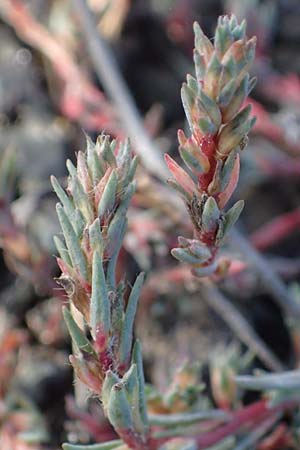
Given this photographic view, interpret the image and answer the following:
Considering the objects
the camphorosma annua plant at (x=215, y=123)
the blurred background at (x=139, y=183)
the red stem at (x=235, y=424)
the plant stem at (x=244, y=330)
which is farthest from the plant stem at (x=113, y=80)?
the camphorosma annua plant at (x=215, y=123)

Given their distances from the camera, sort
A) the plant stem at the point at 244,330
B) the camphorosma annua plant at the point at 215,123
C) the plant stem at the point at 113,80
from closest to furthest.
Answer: the camphorosma annua plant at the point at 215,123, the plant stem at the point at 244,330, the plant stem at the point at 113,80

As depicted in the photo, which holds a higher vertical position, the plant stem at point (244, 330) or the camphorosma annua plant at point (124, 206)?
the camphorosma annua plant at point (124, 206)

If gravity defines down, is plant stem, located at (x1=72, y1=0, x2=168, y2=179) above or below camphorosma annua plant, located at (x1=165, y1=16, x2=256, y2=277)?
above

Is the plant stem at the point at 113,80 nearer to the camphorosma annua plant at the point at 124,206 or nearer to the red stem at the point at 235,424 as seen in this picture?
the red stem at the point at 235,424

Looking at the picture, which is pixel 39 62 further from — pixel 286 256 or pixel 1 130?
pixel 286 256

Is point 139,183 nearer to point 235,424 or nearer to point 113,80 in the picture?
point 113,80

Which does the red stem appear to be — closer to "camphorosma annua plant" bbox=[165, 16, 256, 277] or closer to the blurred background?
the blurred background

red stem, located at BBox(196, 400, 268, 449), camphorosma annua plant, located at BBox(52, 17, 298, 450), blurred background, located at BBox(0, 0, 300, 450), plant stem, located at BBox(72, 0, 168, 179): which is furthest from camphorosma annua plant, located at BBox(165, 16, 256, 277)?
plant stem, located at BBox(72, 0, 168, 179)
